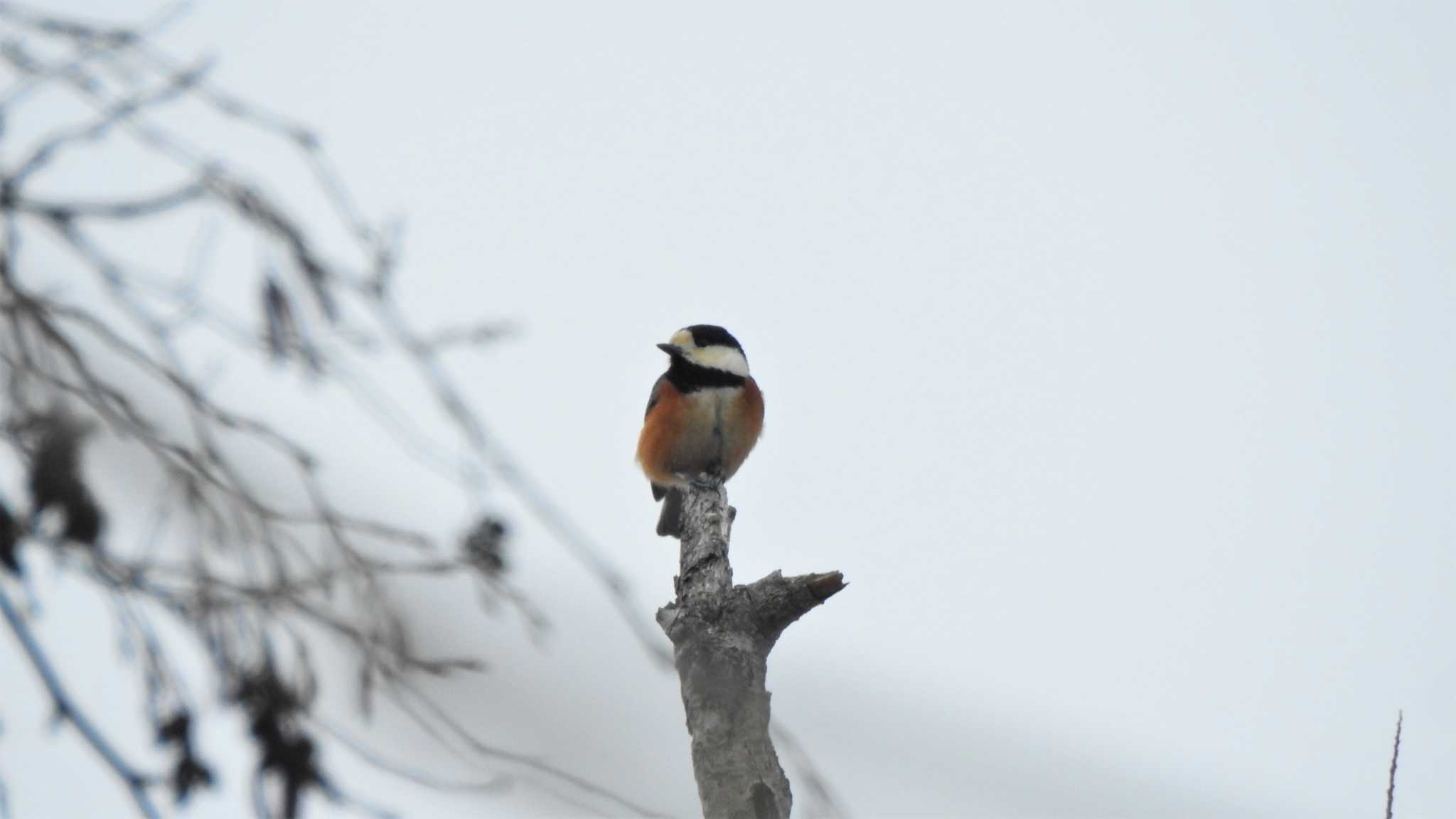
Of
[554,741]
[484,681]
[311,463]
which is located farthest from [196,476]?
[554,741]

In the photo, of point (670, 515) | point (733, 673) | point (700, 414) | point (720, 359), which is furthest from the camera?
point (670, 515)

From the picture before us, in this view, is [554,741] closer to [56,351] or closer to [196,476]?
[196,476]

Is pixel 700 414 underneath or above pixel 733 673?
above

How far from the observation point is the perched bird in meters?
6.64

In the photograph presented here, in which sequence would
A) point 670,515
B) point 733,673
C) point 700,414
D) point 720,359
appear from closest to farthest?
point 733,673 < point 700,414 < point 720,359 < point 670,515

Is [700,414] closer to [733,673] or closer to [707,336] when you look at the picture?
[707,336]

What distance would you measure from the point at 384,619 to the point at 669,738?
1.66 feet

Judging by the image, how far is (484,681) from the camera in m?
1.75

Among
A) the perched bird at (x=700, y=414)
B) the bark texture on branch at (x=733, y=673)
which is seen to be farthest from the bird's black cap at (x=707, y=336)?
the bark texture on branch at (x=733, y=673)

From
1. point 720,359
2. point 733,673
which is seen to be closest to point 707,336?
point 720,359

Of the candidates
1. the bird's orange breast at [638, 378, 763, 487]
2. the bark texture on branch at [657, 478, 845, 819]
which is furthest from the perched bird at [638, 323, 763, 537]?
the bark texture on branch at [657, 478, 845, 819]

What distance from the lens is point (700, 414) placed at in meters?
6.62

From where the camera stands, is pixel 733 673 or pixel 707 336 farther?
pixel 707 336

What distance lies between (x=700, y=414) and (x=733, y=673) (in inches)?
172
